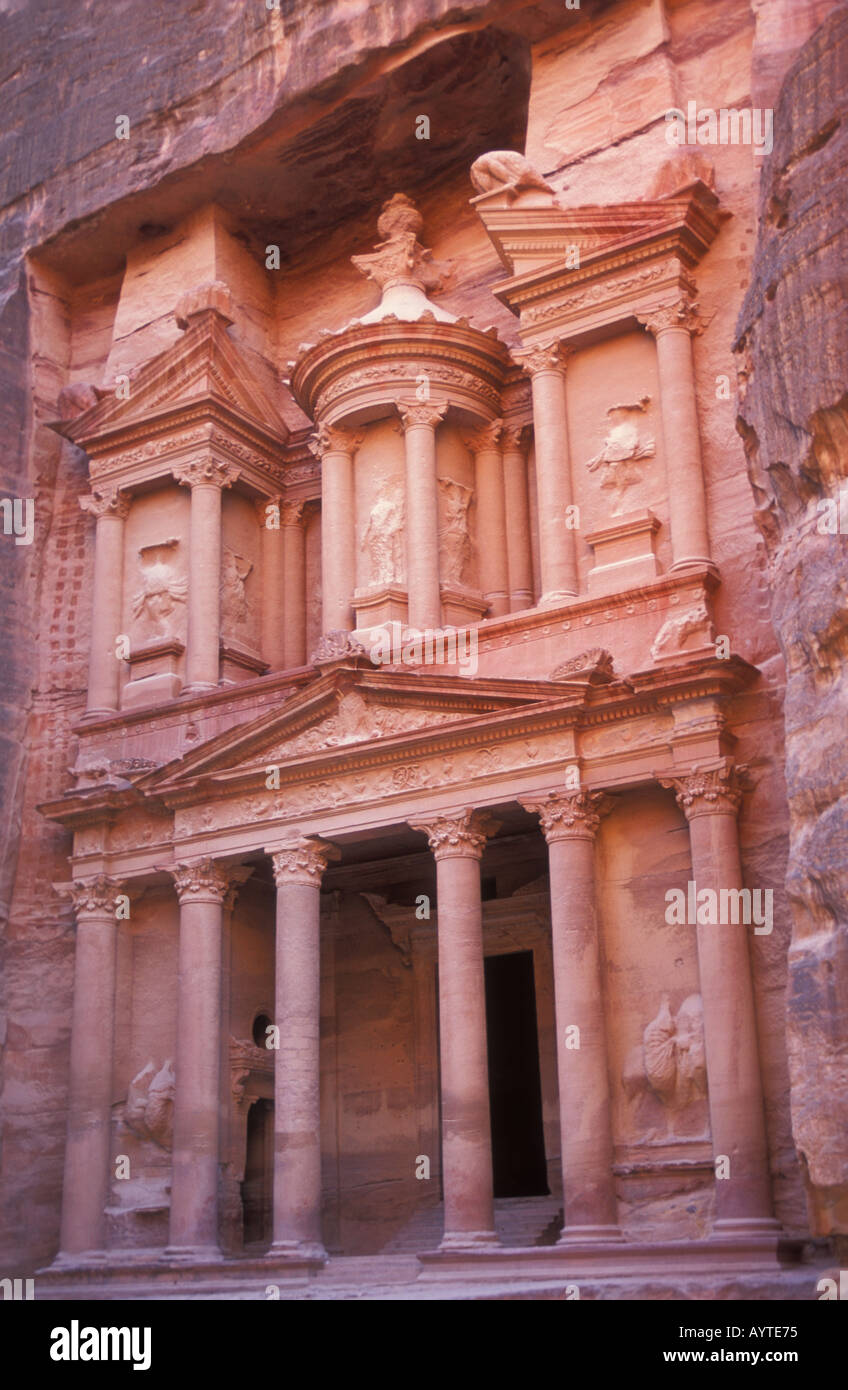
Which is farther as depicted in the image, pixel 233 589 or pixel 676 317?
pixel 233 589

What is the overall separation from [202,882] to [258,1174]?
12.8 ft

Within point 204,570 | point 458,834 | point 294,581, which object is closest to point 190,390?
point 204,570

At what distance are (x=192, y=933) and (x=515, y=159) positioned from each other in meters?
10.6

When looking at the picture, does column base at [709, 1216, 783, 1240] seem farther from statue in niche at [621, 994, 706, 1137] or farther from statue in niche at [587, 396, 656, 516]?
statue in niche at [587, 396, 656, 516]

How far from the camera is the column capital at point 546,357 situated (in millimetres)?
20750

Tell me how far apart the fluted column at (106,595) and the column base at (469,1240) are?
903 cm

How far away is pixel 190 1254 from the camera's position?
19.2 metres

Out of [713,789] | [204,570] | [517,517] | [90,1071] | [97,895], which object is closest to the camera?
[713,789]

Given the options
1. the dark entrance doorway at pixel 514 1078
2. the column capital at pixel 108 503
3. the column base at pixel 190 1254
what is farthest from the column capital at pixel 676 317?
the column base at pixel 190 1254

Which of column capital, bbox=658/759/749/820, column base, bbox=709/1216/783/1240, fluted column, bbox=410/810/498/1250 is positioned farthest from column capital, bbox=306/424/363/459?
column base, bbox=709/1216/783/1240

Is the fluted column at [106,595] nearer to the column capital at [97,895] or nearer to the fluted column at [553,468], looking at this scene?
the column capital at [97,895]

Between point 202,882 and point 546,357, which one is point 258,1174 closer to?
point 202,882

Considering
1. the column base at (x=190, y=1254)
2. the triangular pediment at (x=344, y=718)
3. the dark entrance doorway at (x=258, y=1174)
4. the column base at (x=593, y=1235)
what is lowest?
Result: the column base at (x=190, y=1254)

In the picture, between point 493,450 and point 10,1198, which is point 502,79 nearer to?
point 493,450
